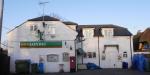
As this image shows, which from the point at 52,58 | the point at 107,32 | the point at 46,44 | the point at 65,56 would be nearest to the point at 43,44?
the point at 46,44

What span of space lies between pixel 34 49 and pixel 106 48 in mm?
12761

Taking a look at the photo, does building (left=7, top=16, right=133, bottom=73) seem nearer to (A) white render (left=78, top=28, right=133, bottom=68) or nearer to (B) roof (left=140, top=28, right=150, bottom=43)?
(A) white render (left=78, top=28, right=133, bottom=68)

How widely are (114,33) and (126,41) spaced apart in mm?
2283

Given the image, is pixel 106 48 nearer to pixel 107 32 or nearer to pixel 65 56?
pixel 107 32

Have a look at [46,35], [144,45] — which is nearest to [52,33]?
[46,35]

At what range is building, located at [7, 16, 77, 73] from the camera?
44719mm

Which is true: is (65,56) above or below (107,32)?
below

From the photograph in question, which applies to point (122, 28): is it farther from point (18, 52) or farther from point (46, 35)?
point (18, 52)

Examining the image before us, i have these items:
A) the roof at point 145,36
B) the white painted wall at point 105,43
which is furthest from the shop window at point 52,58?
the roof at point 145,36

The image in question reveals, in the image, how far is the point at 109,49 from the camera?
52375 millimetres

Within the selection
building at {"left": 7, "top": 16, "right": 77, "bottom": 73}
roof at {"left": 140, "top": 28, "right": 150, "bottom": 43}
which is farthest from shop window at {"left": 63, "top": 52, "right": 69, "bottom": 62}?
roof at {"left": 140, "top": 28, "right": 150, "bottom": 43}

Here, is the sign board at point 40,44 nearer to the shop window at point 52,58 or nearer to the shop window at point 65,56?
the shop window at point 65,56

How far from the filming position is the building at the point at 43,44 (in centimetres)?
4472

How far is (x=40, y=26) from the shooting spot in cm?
4616
